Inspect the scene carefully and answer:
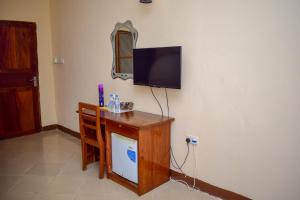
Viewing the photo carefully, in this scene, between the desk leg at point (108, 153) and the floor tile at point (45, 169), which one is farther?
the floor tile at point (45, 169)

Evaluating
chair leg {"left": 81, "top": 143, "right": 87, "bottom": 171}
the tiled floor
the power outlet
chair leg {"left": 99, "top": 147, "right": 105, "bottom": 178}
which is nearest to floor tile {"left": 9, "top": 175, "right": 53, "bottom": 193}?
the tiled floor

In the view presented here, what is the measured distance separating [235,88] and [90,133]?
1.87m

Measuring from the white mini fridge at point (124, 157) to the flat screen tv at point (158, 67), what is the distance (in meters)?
0.69

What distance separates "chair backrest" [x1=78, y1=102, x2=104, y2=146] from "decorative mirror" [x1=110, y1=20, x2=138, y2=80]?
2.28 ft

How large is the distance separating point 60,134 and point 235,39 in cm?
367

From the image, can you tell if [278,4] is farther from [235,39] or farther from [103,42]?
[103,42]

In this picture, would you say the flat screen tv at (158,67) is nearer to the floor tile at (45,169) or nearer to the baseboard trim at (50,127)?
the floor tile at (45,169)

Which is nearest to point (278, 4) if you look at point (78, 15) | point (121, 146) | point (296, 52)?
point (296, 52)

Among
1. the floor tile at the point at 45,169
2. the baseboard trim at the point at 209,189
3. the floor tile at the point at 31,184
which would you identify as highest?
the baseboard trim at the point at 209,189

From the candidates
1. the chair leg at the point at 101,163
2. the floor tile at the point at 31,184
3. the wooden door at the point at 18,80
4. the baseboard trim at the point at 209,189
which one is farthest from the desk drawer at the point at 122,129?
the wooden door at the point at 18,80

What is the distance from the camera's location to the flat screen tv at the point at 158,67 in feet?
8.36

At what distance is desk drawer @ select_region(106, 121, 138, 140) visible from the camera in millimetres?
2529

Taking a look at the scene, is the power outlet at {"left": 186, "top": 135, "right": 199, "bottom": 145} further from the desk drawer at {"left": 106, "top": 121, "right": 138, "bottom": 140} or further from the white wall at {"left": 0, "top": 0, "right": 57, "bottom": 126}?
the white wall at {"left": 0, "top": 0, "right": 57, "bottom": 126}

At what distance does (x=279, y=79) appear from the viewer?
2002 mm
